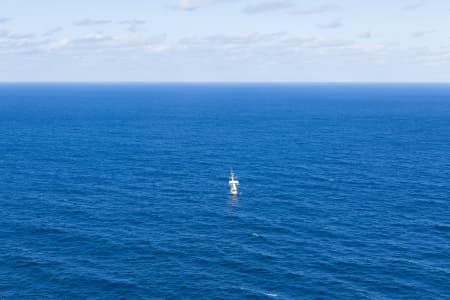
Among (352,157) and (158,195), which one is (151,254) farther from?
(352,157)

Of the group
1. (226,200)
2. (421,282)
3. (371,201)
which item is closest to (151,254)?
(226,200)

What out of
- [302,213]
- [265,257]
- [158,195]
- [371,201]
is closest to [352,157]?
[371,201]

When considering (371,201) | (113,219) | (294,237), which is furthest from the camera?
(371,201)

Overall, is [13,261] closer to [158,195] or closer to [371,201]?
[158,195]

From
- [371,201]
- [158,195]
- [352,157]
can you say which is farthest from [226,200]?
[352,157]

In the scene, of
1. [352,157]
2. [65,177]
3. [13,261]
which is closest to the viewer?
[13,261]

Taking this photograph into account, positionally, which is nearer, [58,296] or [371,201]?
[58,296]

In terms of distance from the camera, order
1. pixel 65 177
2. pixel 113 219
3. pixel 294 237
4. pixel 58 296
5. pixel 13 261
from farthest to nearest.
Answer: pixel 65 177 → pixel 113 219 → pixel 294 237 → pixel 13 261 → pixel 58 296

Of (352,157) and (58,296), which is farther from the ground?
(352,157)

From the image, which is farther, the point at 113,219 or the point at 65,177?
the point at 65,177
